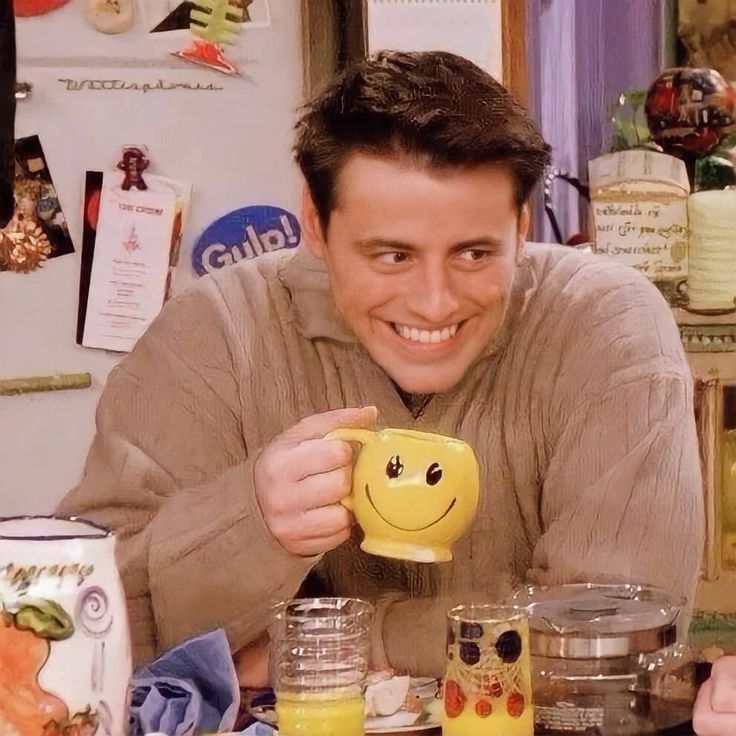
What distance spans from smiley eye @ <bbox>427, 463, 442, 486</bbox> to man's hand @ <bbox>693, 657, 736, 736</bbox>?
0.21 m

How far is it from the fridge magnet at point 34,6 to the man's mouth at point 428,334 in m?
0.40

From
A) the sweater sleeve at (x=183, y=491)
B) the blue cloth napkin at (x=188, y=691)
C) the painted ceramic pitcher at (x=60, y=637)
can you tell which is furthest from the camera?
the sweater sleeve at (x=183, y=491)

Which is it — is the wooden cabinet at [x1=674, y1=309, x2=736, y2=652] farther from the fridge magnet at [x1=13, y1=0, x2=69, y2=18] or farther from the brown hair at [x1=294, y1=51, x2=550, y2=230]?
the fridge magnet at [x1=13, y1=0, x2=69, y2=18]

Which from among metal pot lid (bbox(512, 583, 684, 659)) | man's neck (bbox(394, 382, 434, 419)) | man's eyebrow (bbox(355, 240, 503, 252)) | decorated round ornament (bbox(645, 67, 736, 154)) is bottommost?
metal pot lid (bbox(512, 583, 684, 659))

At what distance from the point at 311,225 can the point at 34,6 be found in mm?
302

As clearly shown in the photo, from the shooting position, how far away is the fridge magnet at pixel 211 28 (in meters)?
1.07

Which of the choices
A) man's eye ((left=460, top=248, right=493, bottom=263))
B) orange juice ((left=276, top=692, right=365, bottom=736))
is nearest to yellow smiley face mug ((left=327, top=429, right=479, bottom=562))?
orange juice ((left=276, top=692, right=365, bottom=736))

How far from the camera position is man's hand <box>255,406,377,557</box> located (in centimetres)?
86

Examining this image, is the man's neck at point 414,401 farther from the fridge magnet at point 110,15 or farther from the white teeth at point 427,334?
the fridge magnet at point 110,15

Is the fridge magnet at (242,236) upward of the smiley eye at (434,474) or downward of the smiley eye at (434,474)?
upward

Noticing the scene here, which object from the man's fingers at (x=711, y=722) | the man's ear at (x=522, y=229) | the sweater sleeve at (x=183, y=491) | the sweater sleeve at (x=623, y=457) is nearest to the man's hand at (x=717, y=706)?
the man's fingers at (x=711, y=722)

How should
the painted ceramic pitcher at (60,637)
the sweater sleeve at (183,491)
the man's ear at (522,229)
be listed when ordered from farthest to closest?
the man's ear at (522,229), the sweater sleeve at (183,491), the painted ceramic pitcher at (60,637)

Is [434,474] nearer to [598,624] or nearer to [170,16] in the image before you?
[598,624]

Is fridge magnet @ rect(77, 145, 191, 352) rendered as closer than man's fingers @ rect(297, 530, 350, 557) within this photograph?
No
